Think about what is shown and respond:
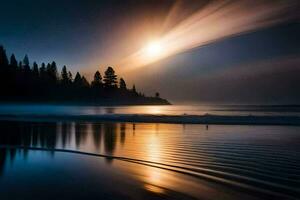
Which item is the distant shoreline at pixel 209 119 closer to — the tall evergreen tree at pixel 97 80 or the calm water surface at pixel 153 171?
the calm water surface at pixel 153 171

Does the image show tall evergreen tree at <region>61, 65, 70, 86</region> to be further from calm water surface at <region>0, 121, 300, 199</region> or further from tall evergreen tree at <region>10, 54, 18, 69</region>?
calm water surface at <region>0, 121, 300, 199</region>

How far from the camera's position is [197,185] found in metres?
8.77

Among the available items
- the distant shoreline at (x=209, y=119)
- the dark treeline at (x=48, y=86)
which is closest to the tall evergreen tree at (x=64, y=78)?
the dark treeline at (x=48, y=86)

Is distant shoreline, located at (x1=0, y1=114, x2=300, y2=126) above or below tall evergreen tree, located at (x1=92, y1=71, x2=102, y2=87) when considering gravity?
below

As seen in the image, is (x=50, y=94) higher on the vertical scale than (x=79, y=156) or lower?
higher

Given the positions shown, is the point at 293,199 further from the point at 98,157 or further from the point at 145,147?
the point at 145,147

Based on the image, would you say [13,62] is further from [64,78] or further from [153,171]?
[153,171]

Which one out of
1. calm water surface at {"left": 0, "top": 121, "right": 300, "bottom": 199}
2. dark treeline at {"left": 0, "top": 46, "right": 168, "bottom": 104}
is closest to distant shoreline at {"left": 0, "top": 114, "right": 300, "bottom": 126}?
calm water surface at {"left": 0, "top": 121, "right": 300, "bottom": 199}

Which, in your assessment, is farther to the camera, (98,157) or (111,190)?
(98,157)

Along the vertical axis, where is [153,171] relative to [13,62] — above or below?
Answer: below

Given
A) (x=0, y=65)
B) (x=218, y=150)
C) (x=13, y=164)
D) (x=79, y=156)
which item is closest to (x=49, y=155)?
(x=79, y=156)

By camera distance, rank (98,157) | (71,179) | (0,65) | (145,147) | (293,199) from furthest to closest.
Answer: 1. (0,65)
2. (145,147)
3. (98,157)
4. (71,179)
5. (293,199)

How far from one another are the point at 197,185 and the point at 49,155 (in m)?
7.14

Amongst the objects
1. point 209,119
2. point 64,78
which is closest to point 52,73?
point 64,78
